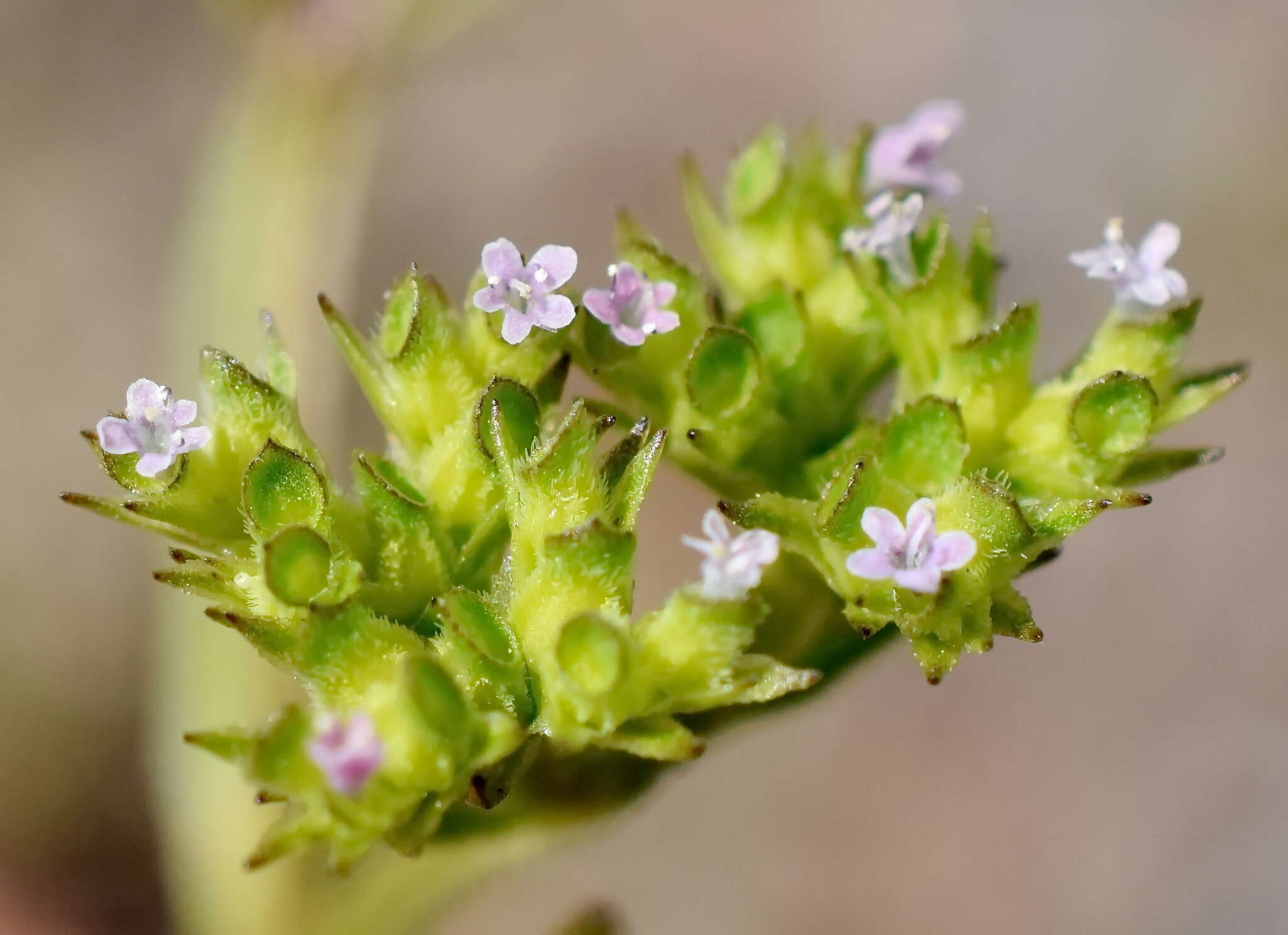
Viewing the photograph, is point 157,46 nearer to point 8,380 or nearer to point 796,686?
point 8,380

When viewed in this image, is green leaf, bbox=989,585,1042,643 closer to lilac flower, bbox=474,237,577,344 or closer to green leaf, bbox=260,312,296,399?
lilac flower, bbox=474,237,577,344

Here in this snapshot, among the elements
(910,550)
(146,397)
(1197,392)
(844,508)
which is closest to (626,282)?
(844,508)

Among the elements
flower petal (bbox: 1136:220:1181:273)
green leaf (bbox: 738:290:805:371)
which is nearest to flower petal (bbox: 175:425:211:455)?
green leaf (bbox: 738:290:805:371)

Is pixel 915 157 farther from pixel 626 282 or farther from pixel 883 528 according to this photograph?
pixel 883 528

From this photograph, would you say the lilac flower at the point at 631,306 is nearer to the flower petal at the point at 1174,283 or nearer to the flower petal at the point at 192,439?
the flower petal at the point at 192,439

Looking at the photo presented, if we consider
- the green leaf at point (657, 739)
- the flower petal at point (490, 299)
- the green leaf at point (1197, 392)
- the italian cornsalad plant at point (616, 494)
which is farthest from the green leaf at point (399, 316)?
the green leaf at point (1197, 392)
